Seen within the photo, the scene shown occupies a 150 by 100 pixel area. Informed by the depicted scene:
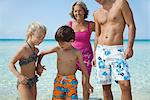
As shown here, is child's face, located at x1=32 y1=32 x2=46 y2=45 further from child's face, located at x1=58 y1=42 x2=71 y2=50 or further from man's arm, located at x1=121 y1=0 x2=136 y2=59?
man's arm, located at x1=121 y1=0 x2=136 y2=59

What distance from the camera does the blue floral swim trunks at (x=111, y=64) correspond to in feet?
14.5

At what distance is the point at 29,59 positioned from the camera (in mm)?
4133

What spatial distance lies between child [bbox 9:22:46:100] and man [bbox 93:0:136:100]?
3.01 feet

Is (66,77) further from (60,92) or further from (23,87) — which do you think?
(23,87)

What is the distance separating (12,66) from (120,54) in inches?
56.3

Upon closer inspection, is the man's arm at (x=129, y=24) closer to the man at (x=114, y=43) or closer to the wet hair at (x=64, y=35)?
the man at (x=114, y=43)

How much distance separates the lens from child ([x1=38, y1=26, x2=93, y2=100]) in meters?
4.24

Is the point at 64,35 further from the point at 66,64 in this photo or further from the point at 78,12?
the point at 78,12

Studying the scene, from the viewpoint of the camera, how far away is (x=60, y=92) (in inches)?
169

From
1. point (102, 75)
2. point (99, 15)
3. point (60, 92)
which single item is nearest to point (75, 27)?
point (99, 15)

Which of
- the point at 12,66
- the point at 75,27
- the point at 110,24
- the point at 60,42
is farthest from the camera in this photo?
the point at 75,27

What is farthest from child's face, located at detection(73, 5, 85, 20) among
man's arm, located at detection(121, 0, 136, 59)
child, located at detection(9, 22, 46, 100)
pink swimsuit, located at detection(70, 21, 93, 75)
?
child, located at detection(9, 22, 46, 100)

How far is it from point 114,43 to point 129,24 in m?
0.32

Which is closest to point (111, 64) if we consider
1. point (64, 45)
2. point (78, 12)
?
point (64, 45)
